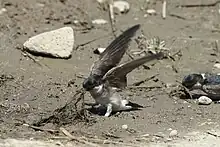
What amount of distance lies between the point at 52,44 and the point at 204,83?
151 cm

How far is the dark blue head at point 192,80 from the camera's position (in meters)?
5.75

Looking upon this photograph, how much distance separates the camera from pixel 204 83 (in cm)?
572

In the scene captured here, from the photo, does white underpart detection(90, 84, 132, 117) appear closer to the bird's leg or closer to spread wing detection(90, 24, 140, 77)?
the bird's leg

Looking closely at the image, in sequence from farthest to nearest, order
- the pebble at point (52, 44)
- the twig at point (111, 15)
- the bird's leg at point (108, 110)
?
the twig at point (111, 15) < the pebble at point (52, 44) < the bird's leg at point (108, 110)

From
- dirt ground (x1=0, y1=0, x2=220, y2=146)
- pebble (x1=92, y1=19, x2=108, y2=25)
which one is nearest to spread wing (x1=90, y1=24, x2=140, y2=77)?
dirt ground (x1=0, y1=0, x2=220, y2=146)

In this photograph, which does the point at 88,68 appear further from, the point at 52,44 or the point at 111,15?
the point at 111,15

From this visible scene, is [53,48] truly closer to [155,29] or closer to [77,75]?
[77,75]

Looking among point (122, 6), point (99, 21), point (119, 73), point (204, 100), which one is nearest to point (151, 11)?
point (122, 6)

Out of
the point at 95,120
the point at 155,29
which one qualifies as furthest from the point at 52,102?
the point at 155,29

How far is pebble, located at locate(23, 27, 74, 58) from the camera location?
6402mm

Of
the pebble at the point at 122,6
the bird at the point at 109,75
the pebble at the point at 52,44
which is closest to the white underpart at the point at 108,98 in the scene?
A: the bird at the point at 109,75

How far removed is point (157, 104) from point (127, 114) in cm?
37

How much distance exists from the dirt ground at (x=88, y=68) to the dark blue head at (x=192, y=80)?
0.56 feet

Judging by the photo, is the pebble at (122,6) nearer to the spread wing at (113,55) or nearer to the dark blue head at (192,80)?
the dark blue head at (192,80)
